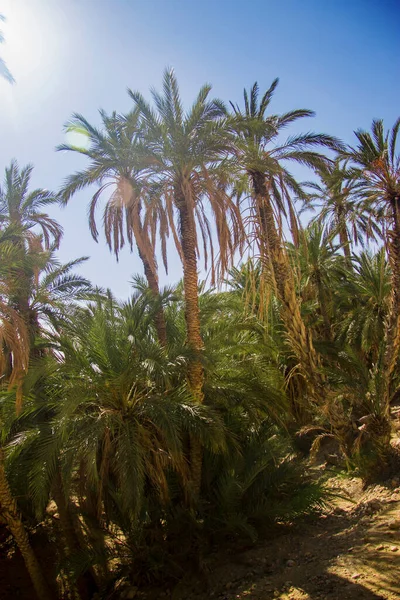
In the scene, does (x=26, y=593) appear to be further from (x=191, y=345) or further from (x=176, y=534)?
(x=191, y=345)

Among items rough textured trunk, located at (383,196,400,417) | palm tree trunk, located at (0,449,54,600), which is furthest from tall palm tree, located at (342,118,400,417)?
palm tree trunk, located at (0,449,54,600)

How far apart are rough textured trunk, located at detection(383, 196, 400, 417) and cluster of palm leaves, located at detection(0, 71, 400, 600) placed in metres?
0.05

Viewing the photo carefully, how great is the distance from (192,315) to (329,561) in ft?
19.5

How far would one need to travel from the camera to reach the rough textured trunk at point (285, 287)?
459 inches

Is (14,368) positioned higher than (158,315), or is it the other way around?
(158,315)

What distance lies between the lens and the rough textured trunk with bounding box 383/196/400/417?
12078mm

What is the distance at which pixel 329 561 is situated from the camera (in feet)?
27.2

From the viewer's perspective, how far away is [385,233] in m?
12.6

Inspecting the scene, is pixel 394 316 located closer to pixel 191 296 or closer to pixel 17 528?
pixel 191 296

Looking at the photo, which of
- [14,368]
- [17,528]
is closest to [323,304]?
[14,368]

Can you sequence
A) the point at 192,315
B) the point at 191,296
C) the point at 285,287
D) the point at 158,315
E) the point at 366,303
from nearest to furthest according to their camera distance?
the point at 192,315 → the point at 191,296 → the point at 285,287 → the point at 158,315 → the point at 366,303

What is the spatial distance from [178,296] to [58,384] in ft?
17.7

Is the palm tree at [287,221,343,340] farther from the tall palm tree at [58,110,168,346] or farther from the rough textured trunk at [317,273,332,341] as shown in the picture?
the tall palm tree at [58,110,168,346]

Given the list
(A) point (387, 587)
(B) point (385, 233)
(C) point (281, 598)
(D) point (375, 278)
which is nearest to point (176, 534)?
(C) point (281, 598)
